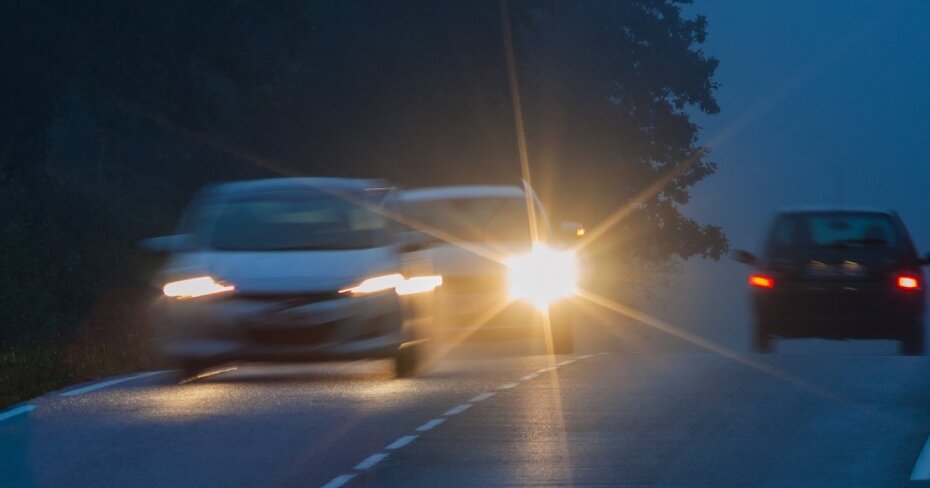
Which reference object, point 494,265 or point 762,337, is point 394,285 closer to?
point 494,265

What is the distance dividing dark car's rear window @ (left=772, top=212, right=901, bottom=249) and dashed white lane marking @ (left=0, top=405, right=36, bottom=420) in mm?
10098

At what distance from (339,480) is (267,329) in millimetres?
5201

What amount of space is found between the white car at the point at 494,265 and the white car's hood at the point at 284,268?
12.4 ft

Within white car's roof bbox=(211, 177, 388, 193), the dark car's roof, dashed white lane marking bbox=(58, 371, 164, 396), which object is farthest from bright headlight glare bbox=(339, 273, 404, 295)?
the dark car's roof

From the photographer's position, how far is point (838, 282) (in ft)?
69.1

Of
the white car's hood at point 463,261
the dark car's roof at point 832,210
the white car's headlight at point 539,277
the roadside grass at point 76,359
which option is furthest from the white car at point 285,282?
the dark car's roof at point 832,210

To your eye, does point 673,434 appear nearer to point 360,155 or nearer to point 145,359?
point 145,359

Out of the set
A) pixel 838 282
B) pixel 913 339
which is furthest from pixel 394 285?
pixel 913 339

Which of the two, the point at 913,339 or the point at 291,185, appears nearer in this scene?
the point at 291,185

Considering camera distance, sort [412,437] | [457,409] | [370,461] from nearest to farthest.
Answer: [370,461], [412,437], [457,409]

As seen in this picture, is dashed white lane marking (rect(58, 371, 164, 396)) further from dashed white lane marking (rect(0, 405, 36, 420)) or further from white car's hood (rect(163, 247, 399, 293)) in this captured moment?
white car's hood (rect(163, 247, 399, 293))

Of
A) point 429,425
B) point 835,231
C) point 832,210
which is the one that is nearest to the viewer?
point 429,425

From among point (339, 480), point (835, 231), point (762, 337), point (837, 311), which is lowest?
point (339, 480)

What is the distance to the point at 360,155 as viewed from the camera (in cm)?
4644
